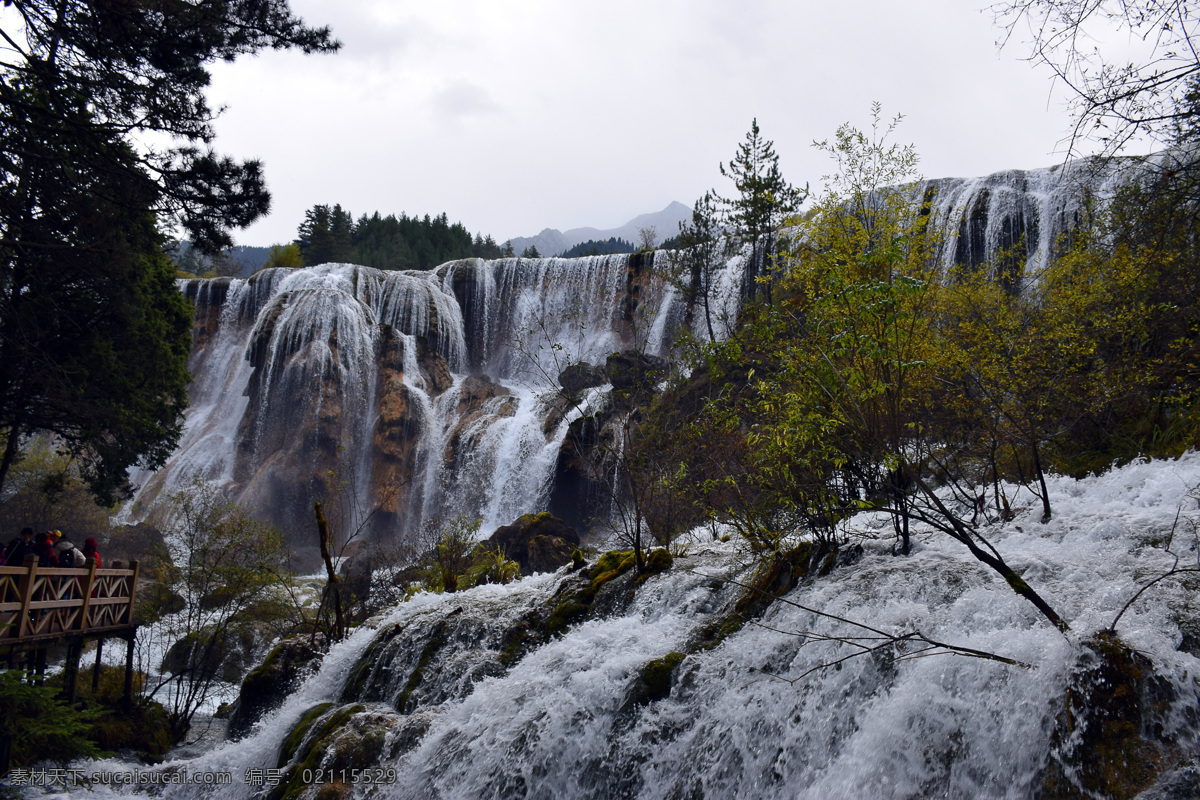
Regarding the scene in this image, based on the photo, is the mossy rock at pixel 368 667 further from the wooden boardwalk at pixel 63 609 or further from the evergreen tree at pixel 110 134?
the evergreen tree at pixel 110 134

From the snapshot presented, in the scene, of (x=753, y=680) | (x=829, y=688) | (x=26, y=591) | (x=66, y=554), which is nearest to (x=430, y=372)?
(x=66, y=554)

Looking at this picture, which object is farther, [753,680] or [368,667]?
[368,667]

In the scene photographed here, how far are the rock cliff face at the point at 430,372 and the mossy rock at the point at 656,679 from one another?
619 inches

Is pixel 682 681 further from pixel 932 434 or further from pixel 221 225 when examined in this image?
pixel 221 225

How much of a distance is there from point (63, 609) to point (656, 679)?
401 inches

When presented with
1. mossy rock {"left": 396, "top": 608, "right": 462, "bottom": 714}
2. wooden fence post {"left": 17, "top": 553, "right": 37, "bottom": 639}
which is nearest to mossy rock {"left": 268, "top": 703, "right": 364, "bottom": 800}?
mossy rock {"left": 396, "top": 608, "right": 462, "bottom": 714}

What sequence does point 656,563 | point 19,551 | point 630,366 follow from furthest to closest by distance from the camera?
1. point 630,366
2. point 19,551
3. point 656,563

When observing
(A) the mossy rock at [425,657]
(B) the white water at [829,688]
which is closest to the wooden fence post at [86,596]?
(B) the white water at [829,688]

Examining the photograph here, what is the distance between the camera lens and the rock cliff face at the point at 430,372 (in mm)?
25223

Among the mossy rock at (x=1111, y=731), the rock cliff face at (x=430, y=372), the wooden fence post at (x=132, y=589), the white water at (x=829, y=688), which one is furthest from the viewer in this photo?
the rock cliff face at (x=430, y=372)

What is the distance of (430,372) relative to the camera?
111ft

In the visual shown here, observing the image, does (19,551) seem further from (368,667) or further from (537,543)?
(537,543)

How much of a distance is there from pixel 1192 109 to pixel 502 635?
882 centimetres

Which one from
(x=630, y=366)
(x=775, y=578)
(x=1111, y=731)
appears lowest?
(x=775, y=578)
